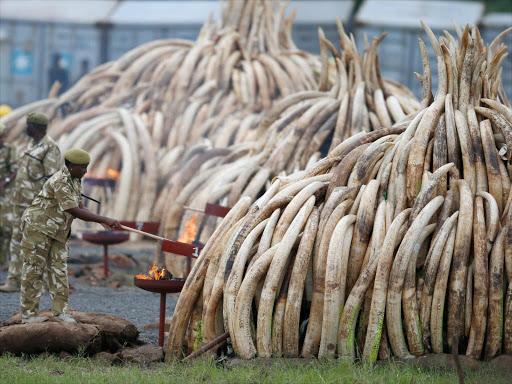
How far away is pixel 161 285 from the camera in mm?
9812

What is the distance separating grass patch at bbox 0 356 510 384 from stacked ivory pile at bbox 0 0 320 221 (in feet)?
24.8

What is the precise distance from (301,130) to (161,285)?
4552mm

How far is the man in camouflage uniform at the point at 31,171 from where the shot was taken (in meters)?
12.3

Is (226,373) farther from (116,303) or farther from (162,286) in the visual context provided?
(116,303)

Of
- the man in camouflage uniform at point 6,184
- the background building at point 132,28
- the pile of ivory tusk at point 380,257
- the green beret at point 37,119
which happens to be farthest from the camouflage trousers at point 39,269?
the background building at point 132,28

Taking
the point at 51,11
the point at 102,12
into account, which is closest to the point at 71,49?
the point at 51,11

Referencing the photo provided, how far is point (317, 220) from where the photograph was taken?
946cm

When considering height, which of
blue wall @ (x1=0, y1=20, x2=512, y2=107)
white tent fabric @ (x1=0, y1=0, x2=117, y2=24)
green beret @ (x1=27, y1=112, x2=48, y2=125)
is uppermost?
white tent fabric @ (x1=0, y1=0, x2=117, y2=24)

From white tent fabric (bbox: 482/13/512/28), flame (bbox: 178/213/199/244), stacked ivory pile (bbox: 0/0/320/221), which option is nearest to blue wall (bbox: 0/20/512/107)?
white tent fabric (bbox: 482/13/512/28)

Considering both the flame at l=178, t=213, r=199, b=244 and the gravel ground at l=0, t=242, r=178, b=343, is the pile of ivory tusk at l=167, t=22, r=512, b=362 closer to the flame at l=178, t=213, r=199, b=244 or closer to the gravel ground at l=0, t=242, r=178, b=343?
the gravel ground at l=0, t=242, r=178, b=343

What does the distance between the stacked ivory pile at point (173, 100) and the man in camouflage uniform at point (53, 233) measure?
6272 millimetres

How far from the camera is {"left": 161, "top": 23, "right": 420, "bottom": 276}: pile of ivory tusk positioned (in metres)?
13.8

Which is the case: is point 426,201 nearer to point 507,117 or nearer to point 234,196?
point 507,117

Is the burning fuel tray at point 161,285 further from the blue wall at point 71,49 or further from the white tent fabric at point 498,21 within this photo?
the white tent fabric at point 498,21
